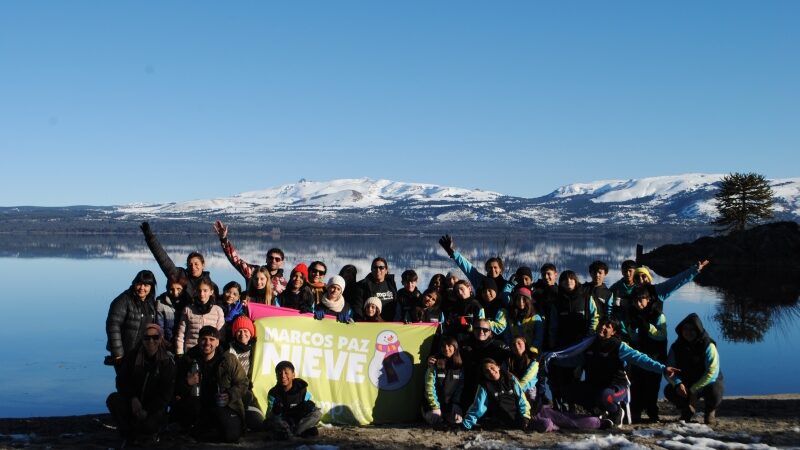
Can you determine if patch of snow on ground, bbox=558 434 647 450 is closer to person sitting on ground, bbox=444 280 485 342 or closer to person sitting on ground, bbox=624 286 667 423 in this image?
person sitting on ground, bbox=624 286 667 423

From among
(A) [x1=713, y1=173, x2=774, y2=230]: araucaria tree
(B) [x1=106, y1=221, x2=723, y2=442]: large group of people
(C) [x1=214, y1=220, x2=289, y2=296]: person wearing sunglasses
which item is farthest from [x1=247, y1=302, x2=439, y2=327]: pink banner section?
(A) [x1=713, y1=173, x2=774, y2=230]: araucaria tree

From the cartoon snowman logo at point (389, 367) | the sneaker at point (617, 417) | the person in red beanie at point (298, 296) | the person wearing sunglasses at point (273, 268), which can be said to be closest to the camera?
the sneaker at point (617, 417)

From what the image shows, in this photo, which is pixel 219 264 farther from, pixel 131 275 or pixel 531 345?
pixel 531 345

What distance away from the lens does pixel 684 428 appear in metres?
8.48

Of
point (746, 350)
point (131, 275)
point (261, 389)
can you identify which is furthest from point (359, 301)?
point (131, 275)

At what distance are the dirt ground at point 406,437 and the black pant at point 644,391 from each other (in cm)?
22

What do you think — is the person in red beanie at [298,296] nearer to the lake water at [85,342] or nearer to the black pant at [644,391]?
the black pant at [644,391]

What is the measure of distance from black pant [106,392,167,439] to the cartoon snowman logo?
7.67ft

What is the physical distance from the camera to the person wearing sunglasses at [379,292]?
31.8 ft

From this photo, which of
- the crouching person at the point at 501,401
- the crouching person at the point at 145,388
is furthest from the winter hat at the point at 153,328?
the crouching person at the point at 501,401

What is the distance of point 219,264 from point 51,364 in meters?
36.9

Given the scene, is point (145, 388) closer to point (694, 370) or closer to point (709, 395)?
point (694, 370)

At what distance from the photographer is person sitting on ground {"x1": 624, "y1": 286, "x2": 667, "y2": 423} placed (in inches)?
355

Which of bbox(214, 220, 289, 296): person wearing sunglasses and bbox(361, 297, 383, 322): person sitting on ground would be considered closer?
bbox(361, 297, 383, 322): person sitting on ground
